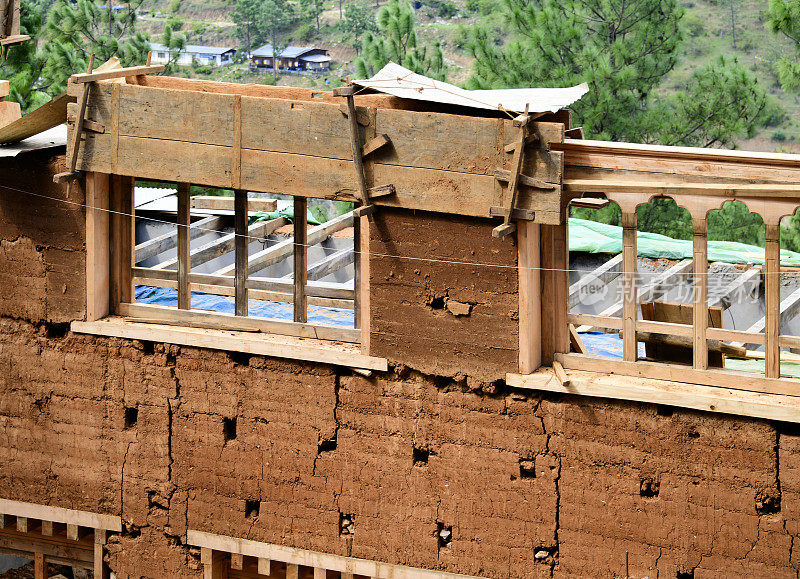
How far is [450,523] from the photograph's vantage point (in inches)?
297

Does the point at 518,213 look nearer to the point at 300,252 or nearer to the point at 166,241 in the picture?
the point at 300,252

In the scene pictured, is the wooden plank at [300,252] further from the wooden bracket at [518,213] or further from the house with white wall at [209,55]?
the house with white wall at [209,55]

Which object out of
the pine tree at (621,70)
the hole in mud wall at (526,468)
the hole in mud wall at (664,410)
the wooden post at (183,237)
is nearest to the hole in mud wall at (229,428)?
the wooden post at (183,237)

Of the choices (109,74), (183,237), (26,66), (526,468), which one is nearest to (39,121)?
(109,74)

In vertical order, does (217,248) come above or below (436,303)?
above

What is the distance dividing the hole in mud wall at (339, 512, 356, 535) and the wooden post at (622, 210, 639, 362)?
→ 2.31m

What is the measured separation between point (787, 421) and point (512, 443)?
5.76ft

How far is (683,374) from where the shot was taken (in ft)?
22.6

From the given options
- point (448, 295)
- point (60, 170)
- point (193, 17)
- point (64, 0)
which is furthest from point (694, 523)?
point (193, 17)

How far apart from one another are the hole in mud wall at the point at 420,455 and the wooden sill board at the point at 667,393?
84 centimetres

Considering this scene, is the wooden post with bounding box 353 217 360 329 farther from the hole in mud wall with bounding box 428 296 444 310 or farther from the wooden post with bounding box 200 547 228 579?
the wooden post with bounding box 200 547 228 579

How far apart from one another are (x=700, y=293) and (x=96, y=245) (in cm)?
439

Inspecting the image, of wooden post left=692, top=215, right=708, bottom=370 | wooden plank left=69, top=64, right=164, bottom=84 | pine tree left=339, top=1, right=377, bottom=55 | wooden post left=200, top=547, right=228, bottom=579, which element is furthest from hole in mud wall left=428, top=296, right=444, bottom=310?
pine tree left=339, top=1, right=377, bottom=55

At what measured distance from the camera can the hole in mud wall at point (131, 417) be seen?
8352mm
